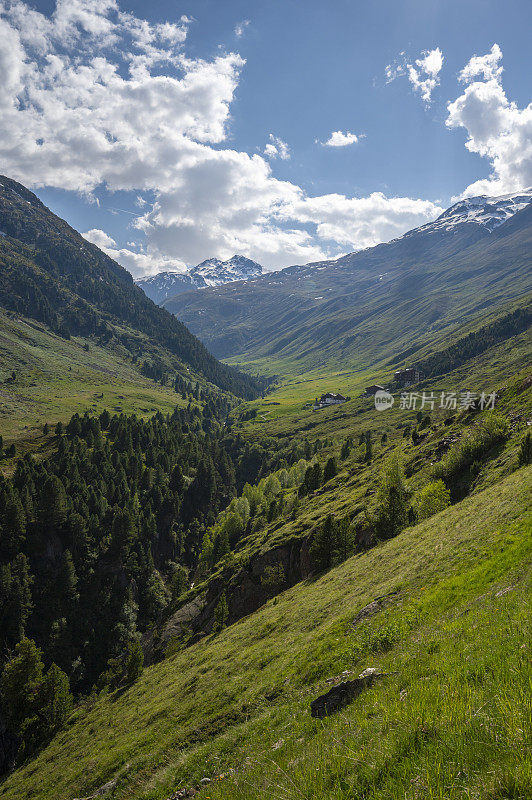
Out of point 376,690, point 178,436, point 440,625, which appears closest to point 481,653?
point 376,690

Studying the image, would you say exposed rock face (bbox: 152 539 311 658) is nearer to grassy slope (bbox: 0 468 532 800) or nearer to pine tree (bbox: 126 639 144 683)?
pine tree (bbox: 126 639 144 683)

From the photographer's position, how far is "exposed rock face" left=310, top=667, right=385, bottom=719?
12.1m

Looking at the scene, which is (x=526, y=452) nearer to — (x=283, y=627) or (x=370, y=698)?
A: (x=283, y=627)

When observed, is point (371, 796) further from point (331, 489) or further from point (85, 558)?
point (85, 558)

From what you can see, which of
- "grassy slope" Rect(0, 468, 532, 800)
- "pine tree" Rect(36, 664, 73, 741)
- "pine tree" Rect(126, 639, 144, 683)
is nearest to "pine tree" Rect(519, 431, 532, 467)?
"grassy slope" Rect(0, 468, 532, 800)

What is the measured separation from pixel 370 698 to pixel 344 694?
10.3 ft

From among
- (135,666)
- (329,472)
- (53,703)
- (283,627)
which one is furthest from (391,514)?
(53,703)

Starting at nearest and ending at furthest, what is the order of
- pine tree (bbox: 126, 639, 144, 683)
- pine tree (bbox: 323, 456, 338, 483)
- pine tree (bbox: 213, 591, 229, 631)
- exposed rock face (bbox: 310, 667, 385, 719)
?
exposed rock face (bbox: 310, 667, 385, 719), pine tree (bbox: 126, 639, 144, 683), pine tree (bbox: 213, 591, 229, 631), pine tree (bbox: 323, 456, 338, 483)

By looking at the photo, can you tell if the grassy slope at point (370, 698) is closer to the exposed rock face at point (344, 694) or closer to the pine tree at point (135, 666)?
the exposed rock face at point (344, 694)

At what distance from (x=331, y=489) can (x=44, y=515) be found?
82407mm

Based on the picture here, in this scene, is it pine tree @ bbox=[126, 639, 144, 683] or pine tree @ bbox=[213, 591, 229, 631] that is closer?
pine tree @ bbox=[126, 639, 144, 683]

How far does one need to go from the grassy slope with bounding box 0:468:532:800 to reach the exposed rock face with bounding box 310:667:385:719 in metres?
0.68

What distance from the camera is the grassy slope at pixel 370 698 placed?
561 centimetres

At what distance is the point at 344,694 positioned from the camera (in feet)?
41.9
